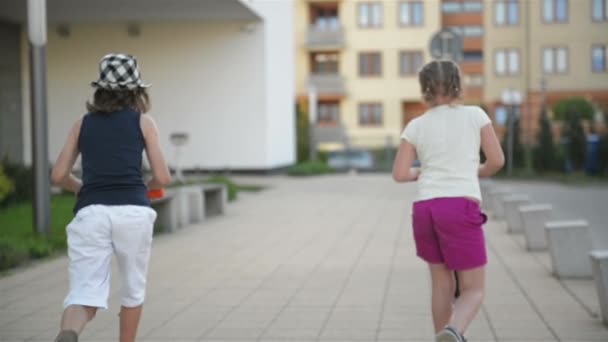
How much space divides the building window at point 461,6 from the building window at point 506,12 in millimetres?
5631

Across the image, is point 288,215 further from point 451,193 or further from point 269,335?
point 451,193

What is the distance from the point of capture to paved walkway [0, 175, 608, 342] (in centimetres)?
715

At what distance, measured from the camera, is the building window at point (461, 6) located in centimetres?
5997

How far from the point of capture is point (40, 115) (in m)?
11.9

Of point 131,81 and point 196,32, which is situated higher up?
point 196,32

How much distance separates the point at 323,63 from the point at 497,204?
41756 millimetres

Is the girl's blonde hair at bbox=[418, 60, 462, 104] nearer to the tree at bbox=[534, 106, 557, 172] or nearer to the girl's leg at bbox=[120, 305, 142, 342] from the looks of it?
the girl's leg at bbox=[120, 305, 142, 342]

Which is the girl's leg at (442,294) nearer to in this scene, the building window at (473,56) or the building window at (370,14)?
the building window at (370,14)

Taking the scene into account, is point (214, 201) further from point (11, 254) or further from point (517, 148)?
point (517, 148)

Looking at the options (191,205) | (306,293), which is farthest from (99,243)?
(191,205)

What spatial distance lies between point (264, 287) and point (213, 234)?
16.2 feet

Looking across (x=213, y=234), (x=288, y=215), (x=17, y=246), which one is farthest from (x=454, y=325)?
(x=288, y=215)

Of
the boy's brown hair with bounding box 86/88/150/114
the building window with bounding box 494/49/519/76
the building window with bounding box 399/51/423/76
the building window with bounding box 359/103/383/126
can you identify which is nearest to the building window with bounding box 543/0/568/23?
the building window with bounding box 494/49/519/76

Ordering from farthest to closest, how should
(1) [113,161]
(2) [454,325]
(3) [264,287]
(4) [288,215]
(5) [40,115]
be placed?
(4) [288,215], (5) [40,115], (3) [264,287], (2) [454,325], (1) [113,161]
